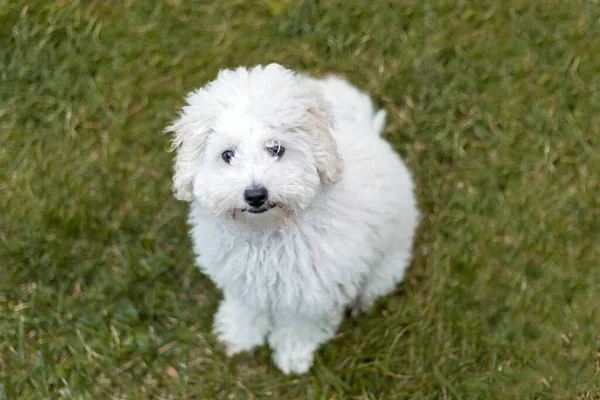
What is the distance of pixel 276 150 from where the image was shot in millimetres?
2627

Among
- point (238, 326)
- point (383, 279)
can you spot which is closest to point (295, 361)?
point (238, 326)

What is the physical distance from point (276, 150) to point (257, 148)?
0.33ft

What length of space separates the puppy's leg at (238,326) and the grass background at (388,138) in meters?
0.10

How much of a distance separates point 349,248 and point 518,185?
1.71m

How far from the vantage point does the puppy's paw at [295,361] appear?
12.3ft

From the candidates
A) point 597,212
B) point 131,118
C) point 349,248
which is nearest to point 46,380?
point 131,118

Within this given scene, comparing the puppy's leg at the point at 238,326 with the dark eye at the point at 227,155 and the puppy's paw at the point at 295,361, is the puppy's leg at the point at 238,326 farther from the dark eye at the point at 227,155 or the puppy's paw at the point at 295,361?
the dark eye at the point at 227,155

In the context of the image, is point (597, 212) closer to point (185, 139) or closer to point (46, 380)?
point (185, 139)

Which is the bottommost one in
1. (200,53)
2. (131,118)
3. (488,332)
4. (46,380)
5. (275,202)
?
(46,380)

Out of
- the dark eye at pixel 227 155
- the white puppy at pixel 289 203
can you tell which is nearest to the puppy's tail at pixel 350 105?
the white puppy at pixel 289 203

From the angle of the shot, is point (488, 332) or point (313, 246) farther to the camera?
point (488, 332)

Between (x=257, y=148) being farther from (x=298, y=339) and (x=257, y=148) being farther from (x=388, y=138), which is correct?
(x=388, y=138)

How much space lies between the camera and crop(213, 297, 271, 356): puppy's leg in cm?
369

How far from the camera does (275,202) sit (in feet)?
8.41
